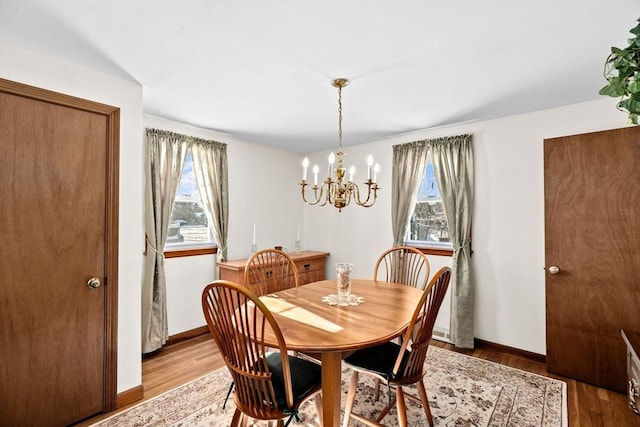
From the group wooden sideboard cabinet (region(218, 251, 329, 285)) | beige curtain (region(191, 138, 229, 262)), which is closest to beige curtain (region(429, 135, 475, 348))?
wooden sideboard cabinet (region(218, 251, 329, 285))

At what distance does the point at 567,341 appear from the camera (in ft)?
8.63

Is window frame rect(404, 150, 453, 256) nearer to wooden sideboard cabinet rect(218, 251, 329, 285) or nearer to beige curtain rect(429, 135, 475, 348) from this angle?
beige curtain rect(429, 135, 475, 348)

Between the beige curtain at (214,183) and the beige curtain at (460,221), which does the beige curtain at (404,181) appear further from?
the beige curtain at (214,183)

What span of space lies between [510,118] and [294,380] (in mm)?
3127

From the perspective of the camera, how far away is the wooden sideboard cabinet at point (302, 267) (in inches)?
134

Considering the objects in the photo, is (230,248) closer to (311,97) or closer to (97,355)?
(97,355)

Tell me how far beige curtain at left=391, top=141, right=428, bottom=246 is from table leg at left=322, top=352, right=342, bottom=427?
2.44 m

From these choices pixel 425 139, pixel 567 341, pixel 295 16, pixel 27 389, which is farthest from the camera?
pixel 425 139

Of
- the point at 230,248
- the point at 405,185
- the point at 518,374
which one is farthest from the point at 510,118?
the point at 230,248

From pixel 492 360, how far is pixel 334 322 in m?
2.11

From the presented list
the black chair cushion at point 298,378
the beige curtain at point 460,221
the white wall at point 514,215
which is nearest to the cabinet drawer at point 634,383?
the white wall at point 514,215

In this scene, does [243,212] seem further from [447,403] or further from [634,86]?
[634,86]

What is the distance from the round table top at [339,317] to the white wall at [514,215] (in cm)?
126

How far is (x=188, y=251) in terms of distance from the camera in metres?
3.47
